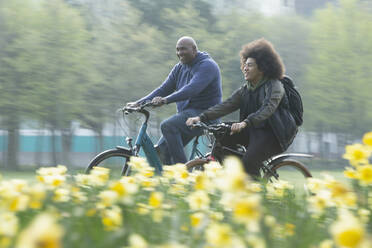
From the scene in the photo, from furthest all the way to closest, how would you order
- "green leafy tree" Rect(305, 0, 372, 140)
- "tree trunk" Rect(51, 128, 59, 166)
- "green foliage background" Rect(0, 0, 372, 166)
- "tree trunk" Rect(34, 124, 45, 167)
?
"green leafy tree" Rect(305, 0, 372, 140) < "tree trunk" Rect(34, 124, 45, 167) < "tree trunk" Rect(51, 128, 59, 166) < "green foliage background" Rect(0, 0, 372, 166)

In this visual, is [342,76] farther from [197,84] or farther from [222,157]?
[222,157]

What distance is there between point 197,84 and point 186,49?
0.37 meters

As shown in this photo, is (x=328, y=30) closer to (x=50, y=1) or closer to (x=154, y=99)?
(x=50, y=1)

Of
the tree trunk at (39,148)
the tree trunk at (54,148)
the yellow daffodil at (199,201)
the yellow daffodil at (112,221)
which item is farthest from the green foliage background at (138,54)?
the yellow daffodil at (112,221)

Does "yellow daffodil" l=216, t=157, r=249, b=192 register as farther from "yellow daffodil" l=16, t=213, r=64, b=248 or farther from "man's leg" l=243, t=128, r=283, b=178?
"man's leg" l=243, t=128, r=283, b=178

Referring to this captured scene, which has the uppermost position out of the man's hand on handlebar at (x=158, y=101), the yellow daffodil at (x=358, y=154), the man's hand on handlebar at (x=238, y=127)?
the man's hand on handlebar at (x=158, y=101)

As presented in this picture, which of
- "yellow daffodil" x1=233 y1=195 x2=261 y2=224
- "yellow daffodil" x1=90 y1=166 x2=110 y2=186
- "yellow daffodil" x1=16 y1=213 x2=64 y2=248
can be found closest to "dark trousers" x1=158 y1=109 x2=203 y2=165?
"yellow daffodil" x1=90 y1=166 x2=110 y2=186

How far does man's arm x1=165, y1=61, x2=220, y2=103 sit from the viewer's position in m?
6.26

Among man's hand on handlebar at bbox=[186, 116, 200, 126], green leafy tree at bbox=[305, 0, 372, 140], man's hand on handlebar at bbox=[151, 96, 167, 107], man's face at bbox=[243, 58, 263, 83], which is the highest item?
green leafy tree at bbox=[305, 0, 372, 140]

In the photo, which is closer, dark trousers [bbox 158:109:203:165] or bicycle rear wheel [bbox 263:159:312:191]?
bicycle rear wheel [bbox 263:159:312:191]

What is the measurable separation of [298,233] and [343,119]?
109 ft

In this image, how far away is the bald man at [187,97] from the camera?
6301 millimetres

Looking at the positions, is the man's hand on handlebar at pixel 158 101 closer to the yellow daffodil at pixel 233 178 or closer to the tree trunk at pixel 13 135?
the yellow daffodil at pixel 233 178

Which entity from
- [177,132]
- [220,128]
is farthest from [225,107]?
[177,132]
